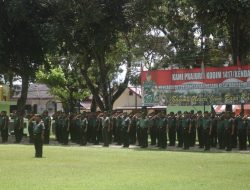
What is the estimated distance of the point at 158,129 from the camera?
95.8ft

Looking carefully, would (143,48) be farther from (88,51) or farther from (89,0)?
(89,0)

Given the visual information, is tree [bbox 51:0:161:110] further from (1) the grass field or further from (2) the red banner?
(1) the grass field

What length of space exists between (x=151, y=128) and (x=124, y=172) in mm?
13175

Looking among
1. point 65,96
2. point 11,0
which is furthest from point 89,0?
point 65,96

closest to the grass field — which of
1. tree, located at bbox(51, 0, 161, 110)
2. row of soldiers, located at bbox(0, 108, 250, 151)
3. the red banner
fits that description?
row of soldiers, located at bbox(0, 108, 250, 151)

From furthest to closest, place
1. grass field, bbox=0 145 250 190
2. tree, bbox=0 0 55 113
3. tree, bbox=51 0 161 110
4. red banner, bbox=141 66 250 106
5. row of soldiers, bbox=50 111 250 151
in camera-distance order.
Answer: tree, bbox=0 0 55 113 → tree, bbox=51 0 161 110 → red banner, bbox=141 66 250 106 → row of soldiers, bbox=50 111 250 151 → grass field, bbox=0 145 250 190

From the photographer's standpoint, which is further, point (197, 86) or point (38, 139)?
point (197, 86)

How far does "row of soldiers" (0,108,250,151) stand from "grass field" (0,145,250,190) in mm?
4707

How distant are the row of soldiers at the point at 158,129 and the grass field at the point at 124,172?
471 centimetres

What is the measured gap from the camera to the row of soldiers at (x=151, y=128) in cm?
2720

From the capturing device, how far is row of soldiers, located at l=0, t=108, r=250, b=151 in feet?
89.2

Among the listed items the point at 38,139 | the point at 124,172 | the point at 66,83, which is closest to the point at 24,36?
the point at 38,139

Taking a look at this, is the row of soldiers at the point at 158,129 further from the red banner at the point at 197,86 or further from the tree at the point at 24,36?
the tree at the point at 24,36

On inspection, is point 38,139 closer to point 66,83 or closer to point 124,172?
point 124,172
